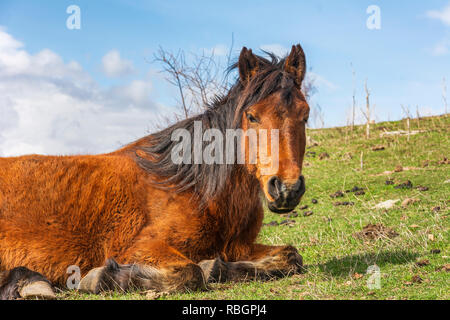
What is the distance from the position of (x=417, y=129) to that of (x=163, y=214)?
2561 centimetres

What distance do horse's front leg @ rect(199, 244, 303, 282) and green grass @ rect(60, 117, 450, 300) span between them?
0.48 feet

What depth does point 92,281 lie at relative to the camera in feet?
17.4

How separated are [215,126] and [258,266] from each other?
79.8 inches

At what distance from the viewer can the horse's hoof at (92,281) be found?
17.3 ft

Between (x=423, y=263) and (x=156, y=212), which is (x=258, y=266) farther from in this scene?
(x=423, y=263)

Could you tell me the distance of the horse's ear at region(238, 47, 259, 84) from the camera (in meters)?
5.87

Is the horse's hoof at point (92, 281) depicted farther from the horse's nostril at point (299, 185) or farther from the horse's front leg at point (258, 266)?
the horse's nostril at point (299, 185)

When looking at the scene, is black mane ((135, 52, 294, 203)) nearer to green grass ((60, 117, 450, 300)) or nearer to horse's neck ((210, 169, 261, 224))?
horse's neck ((210, 169, 261, 224))

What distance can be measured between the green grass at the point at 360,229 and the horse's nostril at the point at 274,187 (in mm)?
1194

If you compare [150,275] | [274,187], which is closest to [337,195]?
[274,187]

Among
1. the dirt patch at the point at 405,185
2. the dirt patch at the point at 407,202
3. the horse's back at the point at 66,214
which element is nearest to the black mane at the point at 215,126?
the horse's back at the point at 66,214

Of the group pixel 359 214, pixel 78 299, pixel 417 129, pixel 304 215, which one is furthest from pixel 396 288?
pixel 417 129

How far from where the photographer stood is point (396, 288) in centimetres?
544
